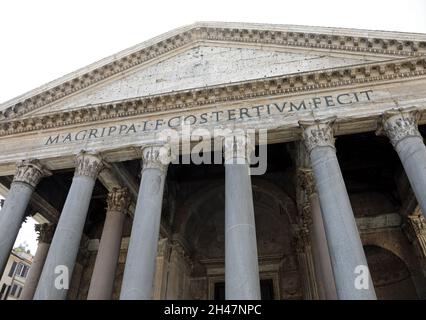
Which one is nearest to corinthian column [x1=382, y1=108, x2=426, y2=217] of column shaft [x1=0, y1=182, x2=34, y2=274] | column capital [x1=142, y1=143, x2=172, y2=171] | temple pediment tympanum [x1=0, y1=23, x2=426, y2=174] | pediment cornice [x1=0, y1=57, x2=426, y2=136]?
temple pediment tympanum [x1=0, y1=23, x2=426, y2=174]

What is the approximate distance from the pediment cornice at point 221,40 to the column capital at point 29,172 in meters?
2.09

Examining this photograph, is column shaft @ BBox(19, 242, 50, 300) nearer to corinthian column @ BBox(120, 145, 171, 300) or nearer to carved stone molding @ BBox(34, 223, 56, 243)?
carved stone molding @ BBox(34, 223, 56, 243)

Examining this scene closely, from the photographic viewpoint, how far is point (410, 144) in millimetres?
7160

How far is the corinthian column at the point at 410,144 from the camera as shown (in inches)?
262

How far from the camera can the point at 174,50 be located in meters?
11.3

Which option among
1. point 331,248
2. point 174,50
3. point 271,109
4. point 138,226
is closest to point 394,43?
point 271,109

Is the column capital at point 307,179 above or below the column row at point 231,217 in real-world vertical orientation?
above

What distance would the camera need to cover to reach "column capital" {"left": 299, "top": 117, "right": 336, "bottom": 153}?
7.66 meters

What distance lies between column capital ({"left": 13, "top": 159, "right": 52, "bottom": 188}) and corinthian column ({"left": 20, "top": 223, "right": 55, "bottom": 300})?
3828 millimetres

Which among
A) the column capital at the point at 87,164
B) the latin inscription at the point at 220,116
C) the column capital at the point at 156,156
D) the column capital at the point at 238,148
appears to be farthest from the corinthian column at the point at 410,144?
A: the column capital at the point at 87,164

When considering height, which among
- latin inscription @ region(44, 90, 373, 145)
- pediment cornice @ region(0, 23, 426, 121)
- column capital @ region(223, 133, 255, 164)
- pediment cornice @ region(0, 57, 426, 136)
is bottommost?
column capital @ region(223, 133, 255, 164)

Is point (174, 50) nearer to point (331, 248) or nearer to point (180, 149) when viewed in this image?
point (180, 149)

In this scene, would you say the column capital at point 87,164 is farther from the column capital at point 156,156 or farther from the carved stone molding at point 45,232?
the carved stone molding at point 45,232

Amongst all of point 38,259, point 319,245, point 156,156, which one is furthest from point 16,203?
point 319,245
